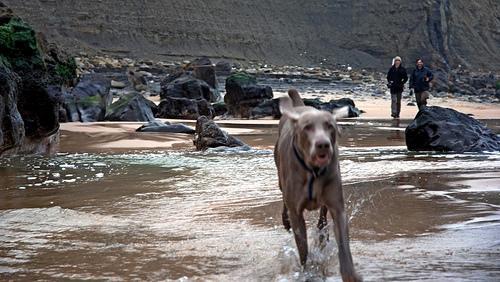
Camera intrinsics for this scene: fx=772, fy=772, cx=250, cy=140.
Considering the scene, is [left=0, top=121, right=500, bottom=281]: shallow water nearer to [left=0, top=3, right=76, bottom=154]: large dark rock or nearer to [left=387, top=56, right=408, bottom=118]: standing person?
[left=0, top=3, right=76, bottom=154]: large dark rock

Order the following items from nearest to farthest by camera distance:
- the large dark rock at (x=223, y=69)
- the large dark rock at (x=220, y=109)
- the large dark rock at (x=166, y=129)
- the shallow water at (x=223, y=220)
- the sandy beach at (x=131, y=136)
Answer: the shallow water at (x=223, y=220), the sandy beach at (x=131, y=136), the large dark rock at (x=166, y=129), the large dark rock at (x=220, y=109), the large dark rock at (x=223, y=69)

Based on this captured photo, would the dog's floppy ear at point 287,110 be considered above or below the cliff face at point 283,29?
below

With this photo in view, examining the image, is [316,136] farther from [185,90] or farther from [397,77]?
[185,90]

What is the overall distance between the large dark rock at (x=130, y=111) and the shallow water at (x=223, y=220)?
7.72 m

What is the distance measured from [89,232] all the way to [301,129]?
2.23m

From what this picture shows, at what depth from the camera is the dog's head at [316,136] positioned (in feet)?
13.4

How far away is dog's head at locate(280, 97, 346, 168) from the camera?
161 inches

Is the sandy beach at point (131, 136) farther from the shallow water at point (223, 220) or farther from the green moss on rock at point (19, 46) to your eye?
the shallow water at point (223, 220)

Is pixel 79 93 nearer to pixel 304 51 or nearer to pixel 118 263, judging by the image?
pixel 118 263

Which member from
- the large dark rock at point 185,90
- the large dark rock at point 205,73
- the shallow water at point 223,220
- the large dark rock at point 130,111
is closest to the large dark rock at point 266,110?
the large dark rock at point 185,90

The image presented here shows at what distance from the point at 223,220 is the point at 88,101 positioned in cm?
1286

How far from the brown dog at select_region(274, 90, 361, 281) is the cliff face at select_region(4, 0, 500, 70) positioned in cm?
5196

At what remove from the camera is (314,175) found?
4.39 meters

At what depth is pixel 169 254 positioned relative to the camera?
5.08 metres
